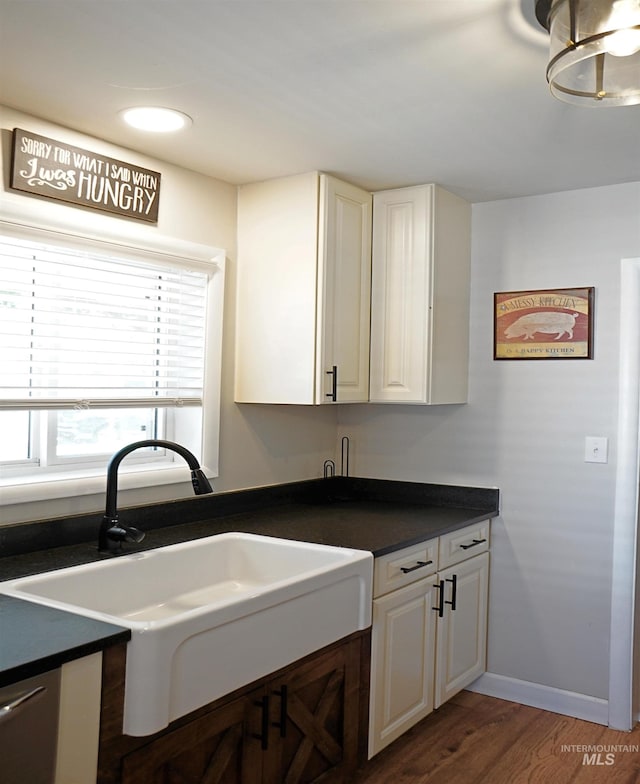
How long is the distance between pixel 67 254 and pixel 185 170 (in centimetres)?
64

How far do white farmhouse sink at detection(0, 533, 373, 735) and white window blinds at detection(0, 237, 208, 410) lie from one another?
1.93 feet

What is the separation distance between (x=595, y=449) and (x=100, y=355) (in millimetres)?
1975

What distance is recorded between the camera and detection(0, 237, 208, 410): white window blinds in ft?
7.57

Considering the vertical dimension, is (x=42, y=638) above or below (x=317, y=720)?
above

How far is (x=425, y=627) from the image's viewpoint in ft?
9.18

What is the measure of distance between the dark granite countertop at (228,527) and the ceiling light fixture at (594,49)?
1.48 meters

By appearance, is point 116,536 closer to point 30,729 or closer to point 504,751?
point 30,729

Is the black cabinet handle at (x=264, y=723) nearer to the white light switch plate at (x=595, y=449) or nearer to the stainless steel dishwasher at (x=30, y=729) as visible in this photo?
the stainless steel dishwasher at (x=30, y=729)

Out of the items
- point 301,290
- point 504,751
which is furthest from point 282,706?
point 301,290

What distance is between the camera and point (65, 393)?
2.44 m

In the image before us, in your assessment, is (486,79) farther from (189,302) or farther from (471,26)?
(189,302)

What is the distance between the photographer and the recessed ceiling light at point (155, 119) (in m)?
2.27

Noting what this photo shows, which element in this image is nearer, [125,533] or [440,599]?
[125,533]

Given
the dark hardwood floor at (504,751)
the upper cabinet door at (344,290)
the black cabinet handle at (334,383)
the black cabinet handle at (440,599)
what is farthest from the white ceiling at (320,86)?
the dark hardwood floor at (504,751)
